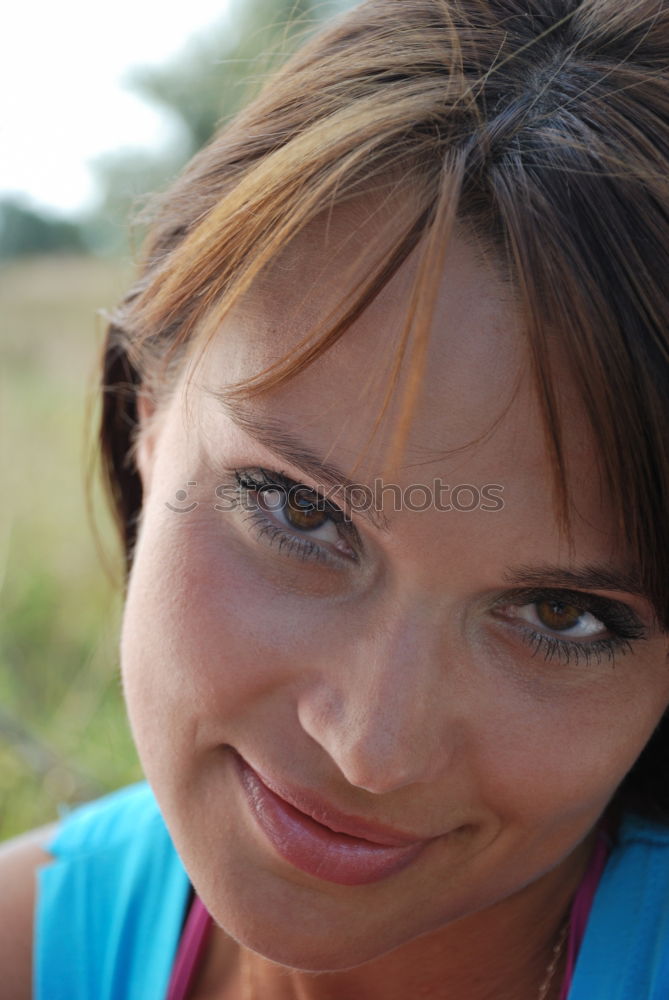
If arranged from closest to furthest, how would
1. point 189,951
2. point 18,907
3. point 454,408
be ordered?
point 454,408 < point 189,951 < point 18,907

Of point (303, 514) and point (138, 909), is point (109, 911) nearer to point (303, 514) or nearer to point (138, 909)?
point (138, 909)

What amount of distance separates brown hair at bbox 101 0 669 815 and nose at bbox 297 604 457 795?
0.73 feet

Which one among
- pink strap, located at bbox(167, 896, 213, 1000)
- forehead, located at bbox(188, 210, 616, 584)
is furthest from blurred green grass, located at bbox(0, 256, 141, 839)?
forehead, located at bbox(188, 210, 616, 584)

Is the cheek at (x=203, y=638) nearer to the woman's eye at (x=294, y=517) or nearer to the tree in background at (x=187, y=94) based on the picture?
the woman's eye at (x=294, y=517)

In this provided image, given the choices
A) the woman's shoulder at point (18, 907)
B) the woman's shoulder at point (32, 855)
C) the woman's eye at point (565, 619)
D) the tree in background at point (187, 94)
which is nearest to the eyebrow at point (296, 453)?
the woman's eye at point (565, 619)

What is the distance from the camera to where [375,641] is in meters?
1.15

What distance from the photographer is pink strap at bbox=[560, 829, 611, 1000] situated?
1.53 metres

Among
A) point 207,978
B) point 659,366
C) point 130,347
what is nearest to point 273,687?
point 659,366

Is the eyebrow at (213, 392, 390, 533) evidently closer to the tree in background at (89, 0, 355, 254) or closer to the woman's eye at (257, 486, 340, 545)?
the woman's eye at (257, 486, 340, 545)

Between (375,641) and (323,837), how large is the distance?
27cm

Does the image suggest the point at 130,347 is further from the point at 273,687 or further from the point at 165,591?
the point at 273,687

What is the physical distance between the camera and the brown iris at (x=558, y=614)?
1.25 meters

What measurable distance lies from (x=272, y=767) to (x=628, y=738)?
431 millimetres

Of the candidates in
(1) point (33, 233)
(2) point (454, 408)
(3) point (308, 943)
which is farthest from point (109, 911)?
(1) point (33, 233)
